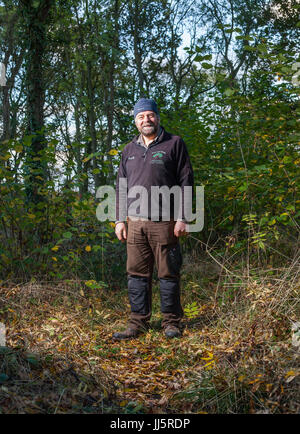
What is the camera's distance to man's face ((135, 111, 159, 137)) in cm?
389

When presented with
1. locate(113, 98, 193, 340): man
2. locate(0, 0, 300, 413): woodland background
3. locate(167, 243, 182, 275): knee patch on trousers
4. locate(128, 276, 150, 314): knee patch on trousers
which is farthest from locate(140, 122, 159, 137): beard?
locate(128, 276, 150, 314): knee patch on trousers

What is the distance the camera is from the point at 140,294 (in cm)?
408

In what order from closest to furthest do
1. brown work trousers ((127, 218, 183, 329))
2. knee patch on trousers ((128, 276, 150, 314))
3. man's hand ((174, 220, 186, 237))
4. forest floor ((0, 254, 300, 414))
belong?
forest floor ((0, 254, 300, 414)) < man's hand ((174, 220, 186, 237)) < brown work trousers ((127, 218, 183, 329)) < knee patch on trousers ((128, 276, 150, 314))

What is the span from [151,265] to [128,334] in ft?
2.45

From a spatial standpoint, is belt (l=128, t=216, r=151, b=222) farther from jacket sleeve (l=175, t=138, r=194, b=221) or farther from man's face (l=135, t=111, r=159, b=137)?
man's face (l=135, t=111, r=159, b=137)

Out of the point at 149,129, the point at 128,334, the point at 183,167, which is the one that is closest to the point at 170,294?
the point at 128,334

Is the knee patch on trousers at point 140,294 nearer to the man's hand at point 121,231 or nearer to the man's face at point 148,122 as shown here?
the man's hand at point 121,231

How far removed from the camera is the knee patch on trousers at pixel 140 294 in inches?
161

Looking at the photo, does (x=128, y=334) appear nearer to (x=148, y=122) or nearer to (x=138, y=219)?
(x=138, y=219)

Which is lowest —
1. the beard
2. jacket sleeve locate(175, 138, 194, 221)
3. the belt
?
the belt
